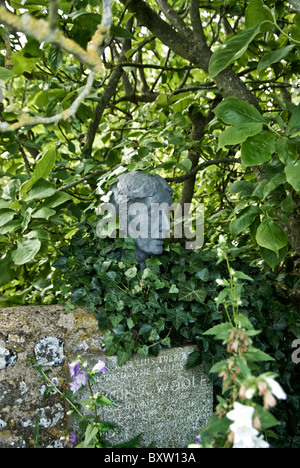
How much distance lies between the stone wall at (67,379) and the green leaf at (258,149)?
3.13 feet

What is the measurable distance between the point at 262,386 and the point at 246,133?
859 millimetres

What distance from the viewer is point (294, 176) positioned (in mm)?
1424

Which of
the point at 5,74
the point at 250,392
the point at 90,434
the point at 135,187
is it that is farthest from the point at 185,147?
the point at 250,392

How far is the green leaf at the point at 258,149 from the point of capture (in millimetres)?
1514

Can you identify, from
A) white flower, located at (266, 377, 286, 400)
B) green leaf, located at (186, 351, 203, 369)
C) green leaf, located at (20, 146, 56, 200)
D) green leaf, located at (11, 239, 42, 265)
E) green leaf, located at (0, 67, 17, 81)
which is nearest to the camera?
white flower, located at (266, 377, 286, 400)

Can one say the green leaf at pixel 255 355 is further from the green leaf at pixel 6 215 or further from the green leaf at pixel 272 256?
the green leaf at pixel 6 215

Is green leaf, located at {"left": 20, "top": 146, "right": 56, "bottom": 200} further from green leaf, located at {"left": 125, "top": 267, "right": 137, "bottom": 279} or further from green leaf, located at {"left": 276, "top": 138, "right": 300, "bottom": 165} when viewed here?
green leaf, located at {"left": 276, "top": 138, "right": 300, "bottom": 165}

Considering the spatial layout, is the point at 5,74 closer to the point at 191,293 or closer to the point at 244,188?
the point at 244,188

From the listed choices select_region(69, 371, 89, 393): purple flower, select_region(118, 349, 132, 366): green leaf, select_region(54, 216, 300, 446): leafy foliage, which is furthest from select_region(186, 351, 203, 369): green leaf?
select_region(69, 371, 89, 393): purple flower

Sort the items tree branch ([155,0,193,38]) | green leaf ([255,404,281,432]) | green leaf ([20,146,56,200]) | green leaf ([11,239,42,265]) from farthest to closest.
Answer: tree branch ([155,0,193,38]), green leaf ([20,146,56,200]), green leaf ([11,239,42,265]), green leaf ([255,404,281,432])

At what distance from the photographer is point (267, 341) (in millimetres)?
2201

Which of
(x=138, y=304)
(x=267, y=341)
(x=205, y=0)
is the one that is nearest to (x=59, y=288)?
(x=138, y=304)

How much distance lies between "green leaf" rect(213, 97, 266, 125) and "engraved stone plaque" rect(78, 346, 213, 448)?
1050 mm

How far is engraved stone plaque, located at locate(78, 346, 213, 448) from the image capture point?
1.90 m
